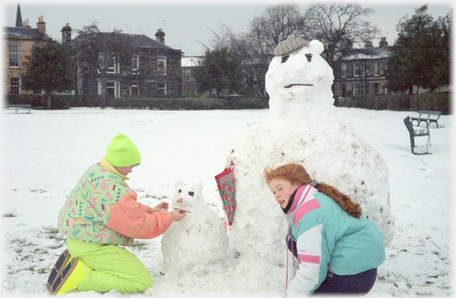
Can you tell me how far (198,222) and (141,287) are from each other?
64cm

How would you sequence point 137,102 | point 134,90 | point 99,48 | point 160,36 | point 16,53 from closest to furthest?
1. point 137,102
2. point 99,48
3. point 16,53
4. point 134,90
5. point 160,36

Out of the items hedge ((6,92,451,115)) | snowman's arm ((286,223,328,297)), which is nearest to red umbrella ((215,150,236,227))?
snowman's arm ((286,223,328,297))

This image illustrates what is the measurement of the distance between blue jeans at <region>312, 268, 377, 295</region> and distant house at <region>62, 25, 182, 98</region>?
2756 cm

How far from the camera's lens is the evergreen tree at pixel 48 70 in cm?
2445

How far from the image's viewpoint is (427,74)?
2209cm

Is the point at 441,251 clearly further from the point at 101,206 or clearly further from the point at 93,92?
the point at 93,92

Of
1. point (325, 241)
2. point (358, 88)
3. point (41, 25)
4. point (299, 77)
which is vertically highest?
point (41, 25)

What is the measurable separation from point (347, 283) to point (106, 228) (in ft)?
5.61

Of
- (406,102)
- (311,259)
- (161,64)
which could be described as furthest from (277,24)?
(311,259)

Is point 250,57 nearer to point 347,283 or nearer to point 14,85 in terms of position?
point 14,85

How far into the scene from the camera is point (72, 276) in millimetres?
2875

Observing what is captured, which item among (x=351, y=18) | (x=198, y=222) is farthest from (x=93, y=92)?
(x=198, y=222)

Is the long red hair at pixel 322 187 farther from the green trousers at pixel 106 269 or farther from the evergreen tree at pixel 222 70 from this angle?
the evergreen tree at pixel 222 70

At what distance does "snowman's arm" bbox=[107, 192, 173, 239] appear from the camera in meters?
2.79
